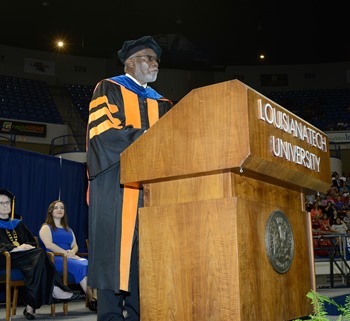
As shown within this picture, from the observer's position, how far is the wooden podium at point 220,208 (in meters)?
1.54

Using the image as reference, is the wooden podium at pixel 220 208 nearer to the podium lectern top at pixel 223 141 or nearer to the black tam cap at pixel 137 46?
the podium lectern top at pixel 223 141

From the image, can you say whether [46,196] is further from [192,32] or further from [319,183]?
[192,32]

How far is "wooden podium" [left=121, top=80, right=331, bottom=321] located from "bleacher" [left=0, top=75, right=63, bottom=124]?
15.0 metres

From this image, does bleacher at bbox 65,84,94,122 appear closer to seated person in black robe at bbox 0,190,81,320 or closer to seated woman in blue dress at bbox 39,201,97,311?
seated woman in blue dress at bbox 39,201,97,311

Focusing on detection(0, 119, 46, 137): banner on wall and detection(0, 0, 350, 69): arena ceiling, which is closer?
detection(0, 119, 46, 137): banner on wall

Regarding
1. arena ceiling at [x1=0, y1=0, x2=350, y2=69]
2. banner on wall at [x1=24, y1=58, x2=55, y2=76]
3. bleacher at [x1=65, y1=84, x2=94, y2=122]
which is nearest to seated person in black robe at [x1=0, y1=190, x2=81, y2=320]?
bleacher at [x1=65, y1=84, x2=94, y2=122]

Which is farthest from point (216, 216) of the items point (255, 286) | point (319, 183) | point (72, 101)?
point (72, 101)

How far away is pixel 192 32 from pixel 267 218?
62.7 feet

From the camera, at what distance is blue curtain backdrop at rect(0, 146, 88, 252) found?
7344 mm

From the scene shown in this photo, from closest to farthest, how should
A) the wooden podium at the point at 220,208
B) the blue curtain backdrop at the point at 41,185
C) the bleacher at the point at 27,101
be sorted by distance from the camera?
the wooden podium at the point at 220,208 < the blue curtain backdrop at the point at 41,185 < the bleacher at the point at 27,101

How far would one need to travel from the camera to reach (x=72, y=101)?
18.6 m

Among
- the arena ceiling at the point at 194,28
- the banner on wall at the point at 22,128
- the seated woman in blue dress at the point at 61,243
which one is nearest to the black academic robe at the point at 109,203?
the seated woman in blue dress at the point at 61,243

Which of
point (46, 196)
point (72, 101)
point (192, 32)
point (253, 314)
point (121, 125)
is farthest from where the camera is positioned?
point (192, 32)

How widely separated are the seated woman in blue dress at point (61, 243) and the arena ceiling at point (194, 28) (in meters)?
12.2
